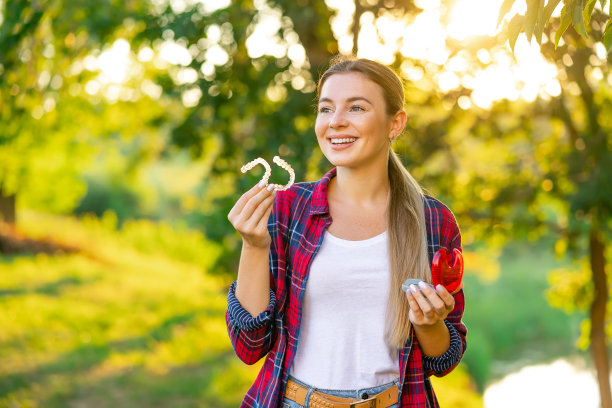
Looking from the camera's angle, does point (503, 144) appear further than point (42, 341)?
No

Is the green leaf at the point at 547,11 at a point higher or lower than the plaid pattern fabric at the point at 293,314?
higher

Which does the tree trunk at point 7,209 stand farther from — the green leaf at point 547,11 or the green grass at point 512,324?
the green leaf at point 547,11

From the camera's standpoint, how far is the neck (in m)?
2.24

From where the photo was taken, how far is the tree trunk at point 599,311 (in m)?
5.82

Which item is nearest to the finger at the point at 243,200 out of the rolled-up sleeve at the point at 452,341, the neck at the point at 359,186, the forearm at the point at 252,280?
the forearm at the point at 252,280

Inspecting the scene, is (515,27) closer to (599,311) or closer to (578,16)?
(578,16)

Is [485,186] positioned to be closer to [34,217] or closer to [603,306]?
[603,306]

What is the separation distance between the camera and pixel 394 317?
1.98 m

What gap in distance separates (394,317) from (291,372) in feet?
1.14

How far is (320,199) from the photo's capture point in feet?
7.20

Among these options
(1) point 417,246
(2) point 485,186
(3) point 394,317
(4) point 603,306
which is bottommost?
(3) point 394,317

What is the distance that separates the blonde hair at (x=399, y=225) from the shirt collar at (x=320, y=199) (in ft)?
0.68

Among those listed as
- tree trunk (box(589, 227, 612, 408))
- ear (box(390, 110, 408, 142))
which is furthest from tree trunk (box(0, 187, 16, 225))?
ear (box(390, 110, 408, 142))

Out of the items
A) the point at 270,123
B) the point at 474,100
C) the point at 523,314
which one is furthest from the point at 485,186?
the point at 523,314
